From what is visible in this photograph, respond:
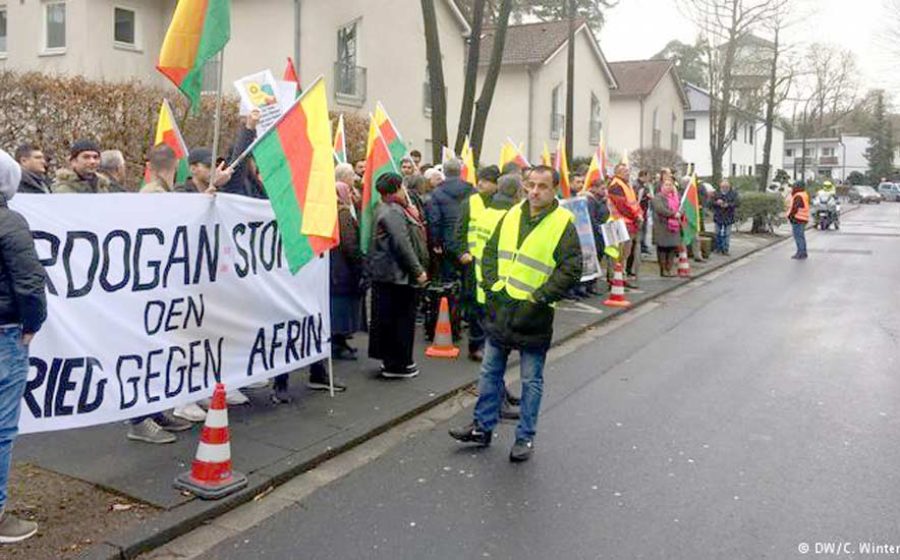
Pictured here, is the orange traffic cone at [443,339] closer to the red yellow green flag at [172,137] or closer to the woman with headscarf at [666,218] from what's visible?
the red yellow green flag at [172,137]

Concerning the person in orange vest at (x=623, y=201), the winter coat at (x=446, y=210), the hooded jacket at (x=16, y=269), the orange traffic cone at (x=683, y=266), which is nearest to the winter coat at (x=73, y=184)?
the hooded jacket at (x=16, y=269)

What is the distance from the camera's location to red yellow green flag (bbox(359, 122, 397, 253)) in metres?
7.84

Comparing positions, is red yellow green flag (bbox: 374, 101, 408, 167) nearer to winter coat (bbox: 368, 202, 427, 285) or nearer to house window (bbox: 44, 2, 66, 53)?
winter coat (bbox: 368, 202, 427, 285)

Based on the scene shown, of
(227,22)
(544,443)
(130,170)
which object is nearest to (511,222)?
(544,443)

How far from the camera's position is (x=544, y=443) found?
602 cm

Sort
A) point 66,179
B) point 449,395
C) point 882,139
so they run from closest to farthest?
point 66,179
point 449,395
point 882,139

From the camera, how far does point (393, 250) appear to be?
738cm

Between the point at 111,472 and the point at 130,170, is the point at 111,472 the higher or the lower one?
the lower one

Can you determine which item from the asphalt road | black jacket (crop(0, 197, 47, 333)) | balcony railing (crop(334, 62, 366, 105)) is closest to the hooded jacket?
black jacket (crop(0, 197, 47, 333))

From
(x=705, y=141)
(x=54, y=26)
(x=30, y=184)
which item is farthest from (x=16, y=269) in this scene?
(x=705, y=141)

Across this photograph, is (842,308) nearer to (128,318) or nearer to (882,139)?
(128,318)

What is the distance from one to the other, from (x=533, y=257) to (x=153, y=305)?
2.44m

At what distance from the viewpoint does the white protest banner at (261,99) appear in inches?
265

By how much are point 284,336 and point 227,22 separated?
2320 millimetres
